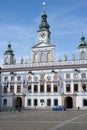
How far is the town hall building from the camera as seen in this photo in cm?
6384

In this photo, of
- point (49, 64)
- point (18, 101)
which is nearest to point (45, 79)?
point (49, 64)

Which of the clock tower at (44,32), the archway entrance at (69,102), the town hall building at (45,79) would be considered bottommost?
the archway entrance at (69,102)

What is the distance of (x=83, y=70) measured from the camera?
63688 mm

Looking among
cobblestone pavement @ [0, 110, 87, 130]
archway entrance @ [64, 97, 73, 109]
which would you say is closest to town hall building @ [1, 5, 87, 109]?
archway entrance @ [64, 97, 73, 109]

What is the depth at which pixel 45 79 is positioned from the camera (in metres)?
66.4

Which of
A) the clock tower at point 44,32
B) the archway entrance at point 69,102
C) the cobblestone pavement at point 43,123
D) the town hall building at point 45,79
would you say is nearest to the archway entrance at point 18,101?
the town hall building at point 45,79

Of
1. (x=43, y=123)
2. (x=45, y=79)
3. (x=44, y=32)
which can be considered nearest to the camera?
(x=43, y=123)

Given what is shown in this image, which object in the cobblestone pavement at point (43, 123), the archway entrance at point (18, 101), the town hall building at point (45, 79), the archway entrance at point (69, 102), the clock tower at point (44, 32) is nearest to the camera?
the cobblestone pavement at point (43, 123)

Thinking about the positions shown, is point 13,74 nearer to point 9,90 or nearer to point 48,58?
point 9,90

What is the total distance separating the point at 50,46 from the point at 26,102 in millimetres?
16754

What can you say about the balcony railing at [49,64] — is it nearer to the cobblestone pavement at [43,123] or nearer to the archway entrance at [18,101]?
the archway entrance at [18,101]

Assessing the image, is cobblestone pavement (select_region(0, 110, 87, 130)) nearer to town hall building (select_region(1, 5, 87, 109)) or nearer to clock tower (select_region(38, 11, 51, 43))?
town hall building (select_region(1, 5, 87, 109))

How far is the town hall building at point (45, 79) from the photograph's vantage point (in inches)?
2514

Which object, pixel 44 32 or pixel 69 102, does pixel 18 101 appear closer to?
pixel 69 102
